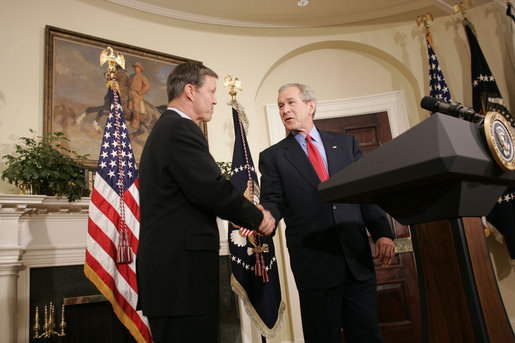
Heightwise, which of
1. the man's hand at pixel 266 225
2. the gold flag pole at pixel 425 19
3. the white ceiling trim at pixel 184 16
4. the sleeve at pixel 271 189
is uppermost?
the white ceiling trim at pixel 184 16

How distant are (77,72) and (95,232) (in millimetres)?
1836

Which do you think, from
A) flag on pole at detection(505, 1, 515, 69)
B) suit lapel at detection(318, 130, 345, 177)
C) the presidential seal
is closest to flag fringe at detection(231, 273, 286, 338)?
suit lapel at detection(318, 130, 345, 177)

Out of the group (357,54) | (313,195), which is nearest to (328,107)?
(357,54)

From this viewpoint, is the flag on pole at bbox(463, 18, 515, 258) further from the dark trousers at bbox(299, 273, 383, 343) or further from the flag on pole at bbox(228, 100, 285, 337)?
the dark trousers at bbox(299, 273, 383, 343)

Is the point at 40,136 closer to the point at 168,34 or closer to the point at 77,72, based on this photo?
the point at 77,72

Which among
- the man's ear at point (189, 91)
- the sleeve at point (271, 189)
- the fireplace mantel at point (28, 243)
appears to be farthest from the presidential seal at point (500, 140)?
the fireplace mantel at point (28, 243)

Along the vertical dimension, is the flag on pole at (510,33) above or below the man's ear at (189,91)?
above

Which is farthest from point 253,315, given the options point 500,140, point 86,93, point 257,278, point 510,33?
point 510,33

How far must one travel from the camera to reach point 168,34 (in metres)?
4.73

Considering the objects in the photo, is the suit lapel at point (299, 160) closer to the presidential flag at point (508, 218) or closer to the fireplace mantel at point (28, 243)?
the fireplace mantel at point (28, 243)

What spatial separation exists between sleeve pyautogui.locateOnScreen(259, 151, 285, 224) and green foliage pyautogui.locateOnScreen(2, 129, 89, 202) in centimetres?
176

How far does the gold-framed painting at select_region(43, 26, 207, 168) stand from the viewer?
377 cm

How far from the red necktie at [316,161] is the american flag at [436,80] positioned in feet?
9.61

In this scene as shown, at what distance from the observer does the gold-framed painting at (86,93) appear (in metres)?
3.77
